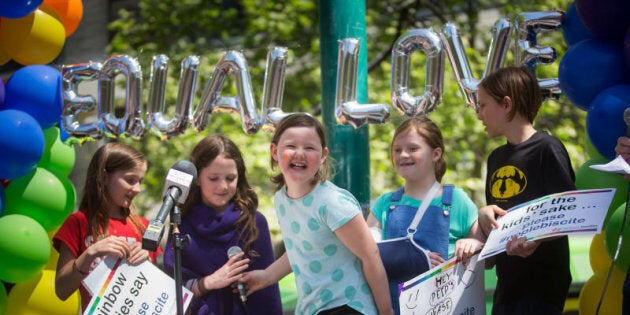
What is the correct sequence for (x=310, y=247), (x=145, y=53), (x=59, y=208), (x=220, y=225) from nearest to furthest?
(x=310, y=247) → (x=220, y=225) → (x=59, y=208) → (x=145, y=53)

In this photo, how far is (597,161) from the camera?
13.9 ft

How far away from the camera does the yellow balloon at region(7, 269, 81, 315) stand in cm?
486

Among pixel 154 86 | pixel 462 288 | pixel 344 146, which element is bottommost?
pixel 462 288

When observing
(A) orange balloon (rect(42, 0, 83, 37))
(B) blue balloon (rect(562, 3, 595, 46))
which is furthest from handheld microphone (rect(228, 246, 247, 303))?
(A) orange balloon (rect(42, 0, 83, 37))

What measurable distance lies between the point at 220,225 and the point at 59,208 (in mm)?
1261

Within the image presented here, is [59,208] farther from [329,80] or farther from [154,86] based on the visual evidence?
[329,80]

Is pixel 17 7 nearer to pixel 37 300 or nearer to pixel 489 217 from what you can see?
pixel 37 300

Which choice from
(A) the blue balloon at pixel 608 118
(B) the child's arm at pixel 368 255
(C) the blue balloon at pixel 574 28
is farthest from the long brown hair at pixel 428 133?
(C) the blue balloon at pixel 574 28

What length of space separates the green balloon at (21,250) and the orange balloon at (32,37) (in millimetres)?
929

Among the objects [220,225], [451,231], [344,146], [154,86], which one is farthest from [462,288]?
[154,86]

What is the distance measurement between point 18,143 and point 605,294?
9.36ft

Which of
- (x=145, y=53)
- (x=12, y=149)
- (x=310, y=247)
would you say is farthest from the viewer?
(x=145, y=53)

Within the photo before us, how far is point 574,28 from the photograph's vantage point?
14.8ft

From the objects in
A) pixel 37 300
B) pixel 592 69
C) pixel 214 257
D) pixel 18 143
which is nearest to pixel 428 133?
pixel 592 69
